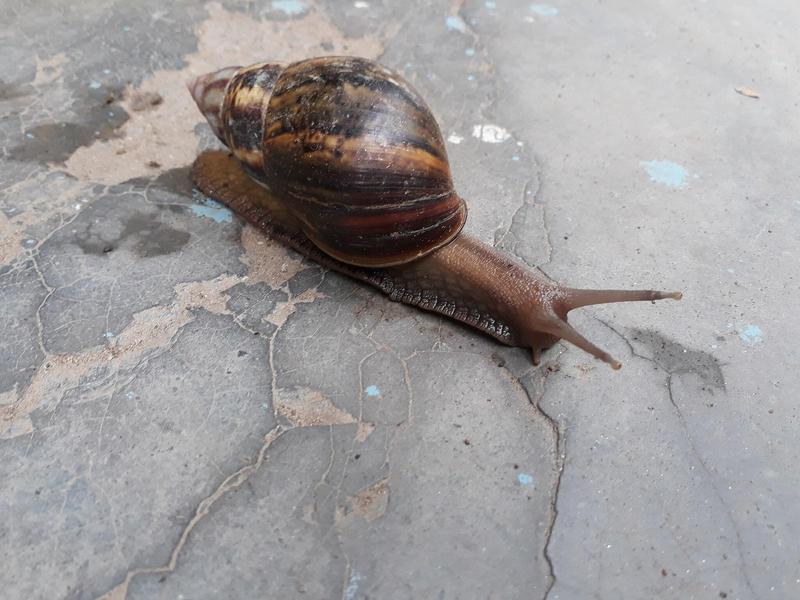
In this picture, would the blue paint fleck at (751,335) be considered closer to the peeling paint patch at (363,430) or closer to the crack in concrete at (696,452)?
the crack in concrete at (696,452)

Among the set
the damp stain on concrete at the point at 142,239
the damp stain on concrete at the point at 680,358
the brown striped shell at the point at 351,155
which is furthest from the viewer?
the damp stain on concrete at the point at 142,239

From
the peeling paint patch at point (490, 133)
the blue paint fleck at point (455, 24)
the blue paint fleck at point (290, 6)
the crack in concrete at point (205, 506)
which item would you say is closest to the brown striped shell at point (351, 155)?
the crack in concrete at point (205, 506)

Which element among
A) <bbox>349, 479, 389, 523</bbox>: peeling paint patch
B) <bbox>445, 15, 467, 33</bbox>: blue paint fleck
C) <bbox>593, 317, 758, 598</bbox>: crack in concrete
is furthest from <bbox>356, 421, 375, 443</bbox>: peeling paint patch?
<bbox>445, 15, 467, 33</bbox>: blue paint fleck

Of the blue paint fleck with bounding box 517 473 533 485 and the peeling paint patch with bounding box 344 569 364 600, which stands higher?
the blue paint fleck with bounding box 517 473 533 485

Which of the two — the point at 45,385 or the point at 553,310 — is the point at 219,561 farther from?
the point at 553,310

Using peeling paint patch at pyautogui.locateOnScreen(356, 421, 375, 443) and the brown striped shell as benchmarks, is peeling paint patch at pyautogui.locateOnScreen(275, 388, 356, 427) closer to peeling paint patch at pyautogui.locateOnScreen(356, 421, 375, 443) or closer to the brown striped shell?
peeling paint patch at pyautogui.locateOnScreen(356, 421, 375, 443)

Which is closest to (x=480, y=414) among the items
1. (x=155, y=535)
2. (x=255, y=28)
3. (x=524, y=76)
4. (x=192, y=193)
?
(x=155, y=535)
